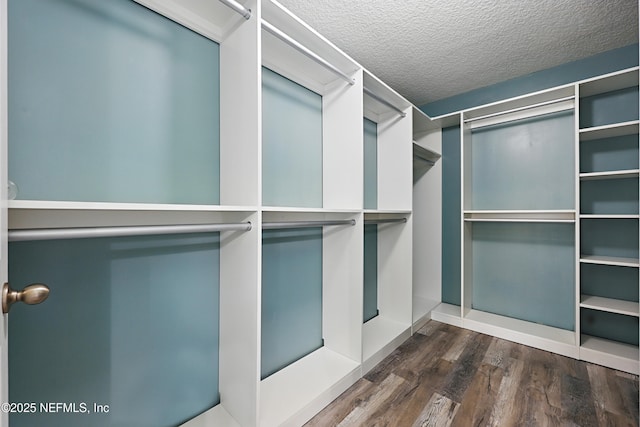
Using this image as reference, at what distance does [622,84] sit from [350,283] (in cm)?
257

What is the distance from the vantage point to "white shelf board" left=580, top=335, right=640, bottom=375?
1.94m

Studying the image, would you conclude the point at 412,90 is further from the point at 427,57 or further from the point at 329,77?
the point at 329,77

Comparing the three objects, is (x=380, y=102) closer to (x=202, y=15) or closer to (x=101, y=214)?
(x=202, y=15)

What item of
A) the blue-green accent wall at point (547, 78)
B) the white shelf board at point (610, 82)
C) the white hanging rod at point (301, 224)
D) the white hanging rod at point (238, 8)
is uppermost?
the blue-green accent wall at point (547, 78)

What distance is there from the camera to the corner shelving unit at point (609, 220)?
2072 mm

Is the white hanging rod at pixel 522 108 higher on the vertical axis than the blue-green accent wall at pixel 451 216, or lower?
higher

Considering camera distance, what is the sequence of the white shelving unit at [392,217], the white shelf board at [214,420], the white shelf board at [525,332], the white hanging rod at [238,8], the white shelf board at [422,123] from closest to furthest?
the white hanging rod at [238,8], the white shelf board at [214,420], the white shelf board at [525,332], the white shelving unit at [392,217], the white shelf board at [422,123]

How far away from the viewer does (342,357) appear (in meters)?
1.97

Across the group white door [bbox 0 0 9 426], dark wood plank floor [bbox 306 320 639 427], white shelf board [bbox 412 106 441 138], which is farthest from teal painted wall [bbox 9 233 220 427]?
white shelf board [bbox 412 106 441 138]

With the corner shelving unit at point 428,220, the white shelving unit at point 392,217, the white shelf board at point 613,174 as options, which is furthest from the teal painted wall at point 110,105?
the white shelf board at point 613,174

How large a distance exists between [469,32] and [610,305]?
225 centimetres

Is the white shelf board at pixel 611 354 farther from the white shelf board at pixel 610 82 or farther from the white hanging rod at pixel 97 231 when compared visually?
the white hanging rod at pixel 97 231

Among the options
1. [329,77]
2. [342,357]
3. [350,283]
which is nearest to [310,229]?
A: [350,283]

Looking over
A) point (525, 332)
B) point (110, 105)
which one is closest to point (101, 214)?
point (110, 105)
